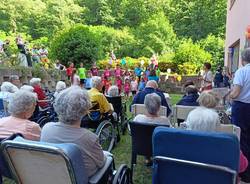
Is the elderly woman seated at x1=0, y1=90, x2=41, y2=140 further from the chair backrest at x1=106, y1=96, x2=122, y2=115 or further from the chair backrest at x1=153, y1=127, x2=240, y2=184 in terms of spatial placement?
the chair backrest at x1=106, y1=96, x2=122, y2=115

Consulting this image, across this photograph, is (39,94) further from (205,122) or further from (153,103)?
(205,122)

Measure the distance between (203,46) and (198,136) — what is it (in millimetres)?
26852

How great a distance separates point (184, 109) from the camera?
464cm

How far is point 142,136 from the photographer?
3.51 m

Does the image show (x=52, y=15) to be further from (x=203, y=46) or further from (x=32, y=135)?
(x=32, y=135)

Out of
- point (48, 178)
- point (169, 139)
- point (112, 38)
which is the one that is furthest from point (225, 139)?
point (112, 38)

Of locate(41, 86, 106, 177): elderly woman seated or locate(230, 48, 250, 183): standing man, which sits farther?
locate(230, 48, 250, 183): standing man

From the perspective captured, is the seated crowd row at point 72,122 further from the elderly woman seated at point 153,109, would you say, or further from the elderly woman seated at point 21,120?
the elderly woman seated at point 153,109

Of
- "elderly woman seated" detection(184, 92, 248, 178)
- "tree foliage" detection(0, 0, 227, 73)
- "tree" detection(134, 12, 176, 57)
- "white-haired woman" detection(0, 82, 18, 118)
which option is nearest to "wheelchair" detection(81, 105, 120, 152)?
"white-haired woman" detection(0, 82, 18, 118)

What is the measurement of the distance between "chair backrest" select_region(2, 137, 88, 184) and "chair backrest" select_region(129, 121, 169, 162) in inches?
52.4

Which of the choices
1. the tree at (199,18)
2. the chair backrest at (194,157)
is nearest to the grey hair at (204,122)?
the chair backrest at (194,157)

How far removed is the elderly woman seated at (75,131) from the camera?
7.71 ft

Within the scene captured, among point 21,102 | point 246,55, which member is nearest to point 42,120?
point 21,102

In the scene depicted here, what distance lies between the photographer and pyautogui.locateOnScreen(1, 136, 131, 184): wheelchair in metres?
1.98
